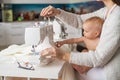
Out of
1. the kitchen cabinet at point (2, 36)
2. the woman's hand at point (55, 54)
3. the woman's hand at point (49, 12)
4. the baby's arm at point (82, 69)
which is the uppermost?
the woman's hand at point (49, 12)

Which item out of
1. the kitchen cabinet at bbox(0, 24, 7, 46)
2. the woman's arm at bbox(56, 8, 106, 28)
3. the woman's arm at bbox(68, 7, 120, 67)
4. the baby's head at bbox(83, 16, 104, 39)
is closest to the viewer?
the woman's arm at bbox(68, 7, 120, 67)

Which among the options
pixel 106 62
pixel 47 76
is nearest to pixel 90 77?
pixel 106 62

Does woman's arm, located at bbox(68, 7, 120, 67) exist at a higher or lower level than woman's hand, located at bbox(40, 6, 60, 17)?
lower

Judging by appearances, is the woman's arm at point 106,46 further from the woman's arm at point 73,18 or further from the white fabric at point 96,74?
the woman's arm at point 73,18

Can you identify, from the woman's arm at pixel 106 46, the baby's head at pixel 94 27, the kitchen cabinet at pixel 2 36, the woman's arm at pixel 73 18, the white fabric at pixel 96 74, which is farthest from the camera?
the kitchen cabinet at pixel 2 36

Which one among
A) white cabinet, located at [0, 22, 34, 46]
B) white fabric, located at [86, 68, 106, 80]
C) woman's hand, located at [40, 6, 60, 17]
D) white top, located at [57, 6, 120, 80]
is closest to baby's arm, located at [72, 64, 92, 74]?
white fabric, located at [86, 68, 106, 80]

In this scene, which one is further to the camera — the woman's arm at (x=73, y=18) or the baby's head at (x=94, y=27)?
the woman's arm at (x=73, y=18)

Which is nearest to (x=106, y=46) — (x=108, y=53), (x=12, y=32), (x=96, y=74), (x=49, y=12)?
(x=108, y=53)

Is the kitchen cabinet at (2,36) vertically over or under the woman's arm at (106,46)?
under

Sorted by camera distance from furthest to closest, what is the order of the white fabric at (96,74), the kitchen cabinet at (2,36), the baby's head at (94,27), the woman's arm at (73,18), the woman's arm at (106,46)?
the kitchen cabinet at (2,36), the woman's arm at (73,18), the baby's head at (94,27), the white fabric at (96,74), the woman's arm at (106,46)

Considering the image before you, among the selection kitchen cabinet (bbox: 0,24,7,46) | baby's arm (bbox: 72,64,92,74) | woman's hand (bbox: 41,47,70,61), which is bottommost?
kitchen cabinet (bbox: 0,24,7,46)

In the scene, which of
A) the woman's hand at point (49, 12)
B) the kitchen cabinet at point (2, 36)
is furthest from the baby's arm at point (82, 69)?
the kitchen cabinet at point (2, 36)

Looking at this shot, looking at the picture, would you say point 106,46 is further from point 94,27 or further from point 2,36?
point 2,36

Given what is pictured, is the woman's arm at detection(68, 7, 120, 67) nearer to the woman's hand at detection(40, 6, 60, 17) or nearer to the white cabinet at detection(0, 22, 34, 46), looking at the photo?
the woman's hand at detection(40, 6, 60, 17)
